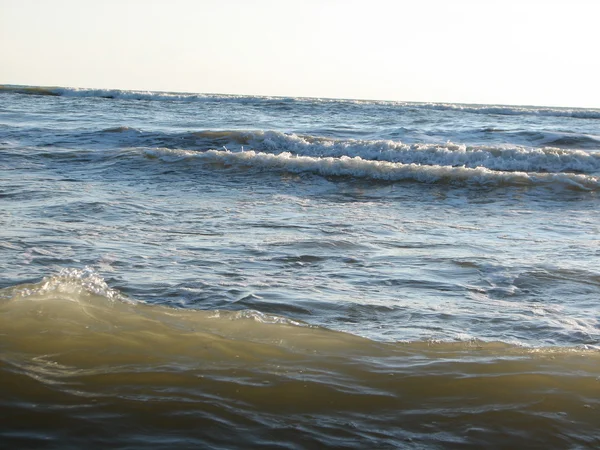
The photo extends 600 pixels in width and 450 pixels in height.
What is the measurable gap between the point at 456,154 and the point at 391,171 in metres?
2.31

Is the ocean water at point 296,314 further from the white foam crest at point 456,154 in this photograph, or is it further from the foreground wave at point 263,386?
the white foam crest at point 456,154

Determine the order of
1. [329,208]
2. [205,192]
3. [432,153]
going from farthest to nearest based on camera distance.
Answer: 1. [432,153]
2. [205,192]
3. [329,208]

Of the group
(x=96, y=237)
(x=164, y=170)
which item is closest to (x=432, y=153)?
(x=164, y=170)

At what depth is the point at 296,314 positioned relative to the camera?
4117 mm

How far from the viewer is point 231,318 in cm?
392

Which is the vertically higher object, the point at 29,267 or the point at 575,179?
the point at 575,179

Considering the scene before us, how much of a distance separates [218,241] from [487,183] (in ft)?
17.7

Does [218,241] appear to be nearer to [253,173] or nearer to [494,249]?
[494,249]

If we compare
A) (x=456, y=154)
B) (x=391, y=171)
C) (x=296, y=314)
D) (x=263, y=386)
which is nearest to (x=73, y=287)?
(x=296, y=314)

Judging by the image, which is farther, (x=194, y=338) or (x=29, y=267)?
(x=29, y=267)

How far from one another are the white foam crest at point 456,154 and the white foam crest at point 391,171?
5.55 feet

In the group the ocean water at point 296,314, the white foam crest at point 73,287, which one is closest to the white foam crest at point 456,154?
the ocean water at point 296,314

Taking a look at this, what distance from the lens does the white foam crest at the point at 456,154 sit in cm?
1234

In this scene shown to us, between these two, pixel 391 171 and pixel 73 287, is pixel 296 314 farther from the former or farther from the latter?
pixel 391 171
